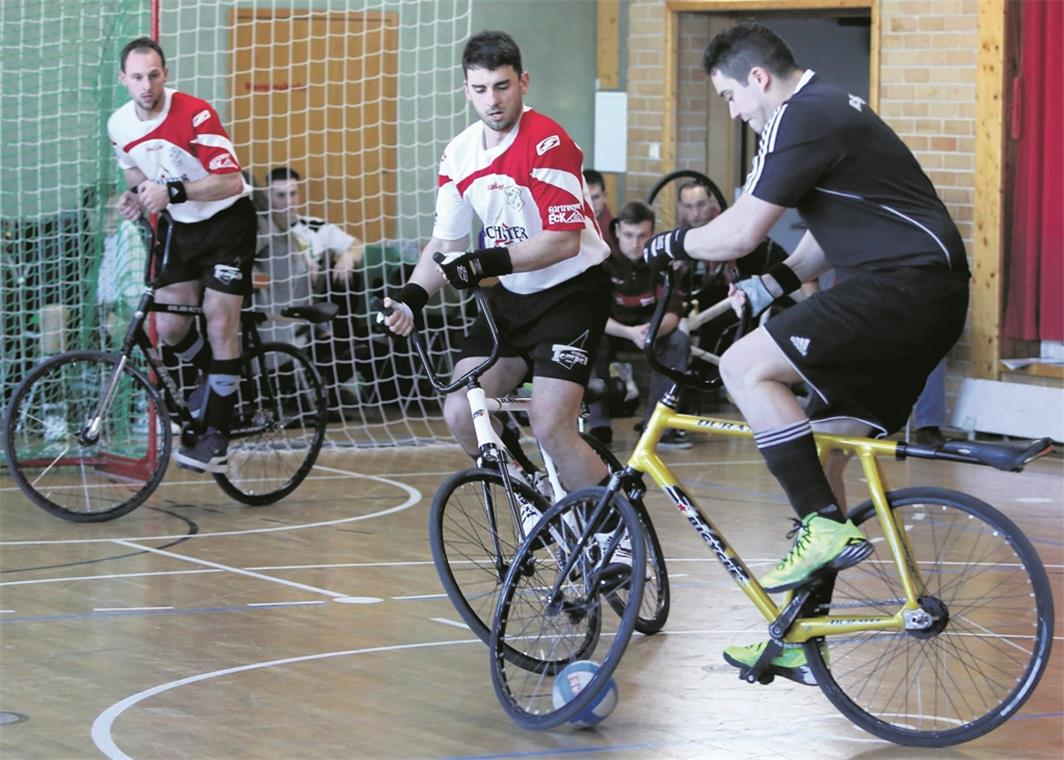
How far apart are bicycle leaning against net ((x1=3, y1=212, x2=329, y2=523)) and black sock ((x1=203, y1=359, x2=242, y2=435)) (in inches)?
3.3

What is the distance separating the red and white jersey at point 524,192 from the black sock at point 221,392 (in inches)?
80.5

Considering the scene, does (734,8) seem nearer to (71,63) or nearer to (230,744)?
(71,63)

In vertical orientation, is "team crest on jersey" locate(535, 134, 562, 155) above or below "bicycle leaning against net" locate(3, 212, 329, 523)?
above

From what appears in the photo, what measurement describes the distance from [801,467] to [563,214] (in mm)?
1136

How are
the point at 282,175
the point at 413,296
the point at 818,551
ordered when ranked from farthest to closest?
1. the point at 282,175
2. the point at 413,296
3. the point at 818,551

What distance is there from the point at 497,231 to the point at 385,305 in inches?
21.3

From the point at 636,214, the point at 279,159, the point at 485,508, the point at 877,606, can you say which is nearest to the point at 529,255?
the point at 485,508

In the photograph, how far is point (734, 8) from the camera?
9945 mm

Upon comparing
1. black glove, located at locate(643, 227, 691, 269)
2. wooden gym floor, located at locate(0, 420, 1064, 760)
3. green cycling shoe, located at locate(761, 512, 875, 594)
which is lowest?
wooden gym floor, located at locate(0, 420, 1064, 760)

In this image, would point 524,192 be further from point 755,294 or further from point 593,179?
point 593,179

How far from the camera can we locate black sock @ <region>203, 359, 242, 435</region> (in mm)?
6320

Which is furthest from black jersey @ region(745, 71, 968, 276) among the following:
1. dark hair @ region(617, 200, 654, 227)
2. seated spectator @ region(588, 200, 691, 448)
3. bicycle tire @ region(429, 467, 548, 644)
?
dark hair @ region(617, 200, 654, 227)

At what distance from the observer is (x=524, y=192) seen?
172 inches

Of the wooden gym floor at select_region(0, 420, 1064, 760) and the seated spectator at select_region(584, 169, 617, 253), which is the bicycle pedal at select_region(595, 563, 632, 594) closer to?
the wooden gym floor at select_region(0, 420, 1064, 760)
